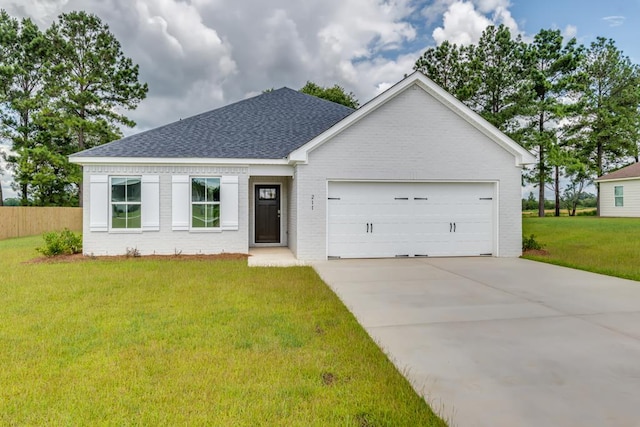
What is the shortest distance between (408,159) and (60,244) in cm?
1070

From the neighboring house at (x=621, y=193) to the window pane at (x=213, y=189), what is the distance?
2707 centimetres

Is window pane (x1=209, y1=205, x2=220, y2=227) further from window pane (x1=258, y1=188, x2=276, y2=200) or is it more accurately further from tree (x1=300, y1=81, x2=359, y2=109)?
tree (x1=300, y1=81, x2=359, y2=109)

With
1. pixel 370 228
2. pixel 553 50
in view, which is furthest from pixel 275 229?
pixel 553 50

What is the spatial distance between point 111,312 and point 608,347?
632 centimetres

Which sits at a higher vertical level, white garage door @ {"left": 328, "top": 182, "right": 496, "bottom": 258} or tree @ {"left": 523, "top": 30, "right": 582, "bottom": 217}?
tree @ {"left": 523, "top": 30, "right": 582, "bottom": 217}

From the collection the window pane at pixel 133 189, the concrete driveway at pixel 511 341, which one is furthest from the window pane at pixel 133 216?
the concrete driveway at pixel 511 341

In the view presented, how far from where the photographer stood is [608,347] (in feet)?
13.1

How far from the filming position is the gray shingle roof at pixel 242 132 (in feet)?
36.9

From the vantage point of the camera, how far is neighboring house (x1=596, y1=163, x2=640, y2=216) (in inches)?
965

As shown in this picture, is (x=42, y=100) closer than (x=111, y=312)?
No

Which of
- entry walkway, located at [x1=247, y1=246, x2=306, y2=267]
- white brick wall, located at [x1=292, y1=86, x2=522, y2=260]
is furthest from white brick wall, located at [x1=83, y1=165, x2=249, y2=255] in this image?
white brick wall, located at [x1=292, y1=86, x2=522, y2=260]

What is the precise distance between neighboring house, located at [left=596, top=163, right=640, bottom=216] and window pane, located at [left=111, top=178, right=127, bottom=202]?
29665 mm

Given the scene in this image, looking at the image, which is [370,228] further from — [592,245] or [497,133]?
[592,245]

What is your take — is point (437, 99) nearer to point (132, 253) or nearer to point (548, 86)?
point (132, 253)
